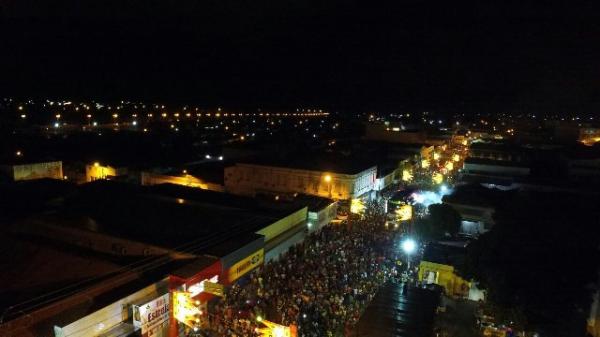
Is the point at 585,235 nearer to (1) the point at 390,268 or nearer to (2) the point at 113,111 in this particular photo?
(1) the point at 390,268

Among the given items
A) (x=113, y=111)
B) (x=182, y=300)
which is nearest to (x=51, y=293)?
(x=182, y=300)

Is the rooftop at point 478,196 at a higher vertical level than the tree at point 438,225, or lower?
higher

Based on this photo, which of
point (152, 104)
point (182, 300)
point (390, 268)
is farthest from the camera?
point (152, 104)

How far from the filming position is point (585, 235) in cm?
1463

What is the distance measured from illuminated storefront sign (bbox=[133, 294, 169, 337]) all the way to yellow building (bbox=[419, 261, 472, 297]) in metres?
9.13

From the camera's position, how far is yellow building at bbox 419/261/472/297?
15.0 meters

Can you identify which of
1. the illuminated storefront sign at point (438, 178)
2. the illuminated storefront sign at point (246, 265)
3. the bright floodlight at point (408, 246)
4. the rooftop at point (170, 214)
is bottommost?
the bright floodlight at point (408, 246)

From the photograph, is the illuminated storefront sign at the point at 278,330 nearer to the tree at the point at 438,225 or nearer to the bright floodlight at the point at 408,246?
the bright floodlight at the point at 408,246

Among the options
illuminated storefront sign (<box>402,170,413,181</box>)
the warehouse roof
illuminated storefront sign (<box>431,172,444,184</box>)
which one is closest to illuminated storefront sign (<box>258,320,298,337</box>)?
the warehouse roof

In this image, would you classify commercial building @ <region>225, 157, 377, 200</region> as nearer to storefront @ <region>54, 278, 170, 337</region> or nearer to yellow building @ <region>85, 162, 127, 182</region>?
yellow building @ <region>85, 162, 127, 182</region>

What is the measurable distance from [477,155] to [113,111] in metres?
62.7

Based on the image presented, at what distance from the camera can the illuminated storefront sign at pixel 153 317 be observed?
30.8 feet

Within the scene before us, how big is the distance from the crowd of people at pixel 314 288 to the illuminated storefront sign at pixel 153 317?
4.47ft

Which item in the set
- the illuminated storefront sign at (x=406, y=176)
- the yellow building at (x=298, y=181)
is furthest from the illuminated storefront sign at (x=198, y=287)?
the illuminated storefront sign at (x=406, y=176)
